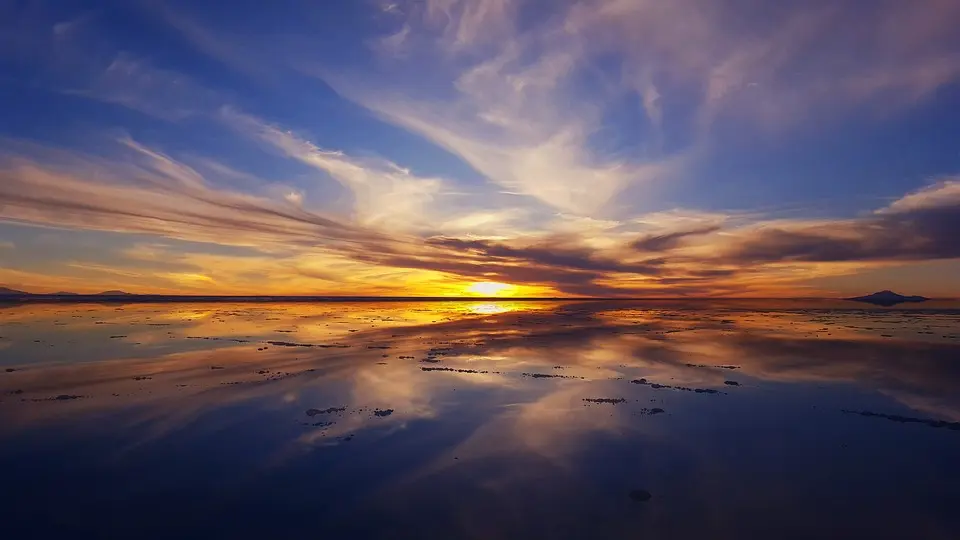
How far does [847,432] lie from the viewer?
13.0 m

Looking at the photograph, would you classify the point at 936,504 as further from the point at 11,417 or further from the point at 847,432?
the point at 11,417

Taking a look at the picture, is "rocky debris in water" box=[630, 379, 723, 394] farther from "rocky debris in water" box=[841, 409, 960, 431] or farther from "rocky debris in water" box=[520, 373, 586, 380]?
"rocky debris in water" box=[841, 409, 960, 431]

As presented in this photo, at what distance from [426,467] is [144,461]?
20.3 feet

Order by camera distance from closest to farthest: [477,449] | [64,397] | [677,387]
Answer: [477,449], [64,397], [677,387]

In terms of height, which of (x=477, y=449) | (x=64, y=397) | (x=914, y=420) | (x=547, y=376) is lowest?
(x=477, y=449)

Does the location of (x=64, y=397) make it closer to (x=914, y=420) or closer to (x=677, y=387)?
(x=677, y=387)

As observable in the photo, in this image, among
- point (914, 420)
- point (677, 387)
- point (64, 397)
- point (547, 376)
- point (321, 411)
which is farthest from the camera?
point (547, 376)

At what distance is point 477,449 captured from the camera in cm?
1177

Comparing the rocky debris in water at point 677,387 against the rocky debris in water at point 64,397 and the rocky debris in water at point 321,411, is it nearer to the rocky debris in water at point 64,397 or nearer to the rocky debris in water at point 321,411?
the rocky debris in water at point 321,411

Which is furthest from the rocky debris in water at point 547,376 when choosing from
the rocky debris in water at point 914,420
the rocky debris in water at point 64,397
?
the rocky debris in water at point 64,397

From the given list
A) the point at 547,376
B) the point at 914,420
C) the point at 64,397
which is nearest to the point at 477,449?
the point at 547,376

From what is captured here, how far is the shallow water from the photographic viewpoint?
8312 millimetres

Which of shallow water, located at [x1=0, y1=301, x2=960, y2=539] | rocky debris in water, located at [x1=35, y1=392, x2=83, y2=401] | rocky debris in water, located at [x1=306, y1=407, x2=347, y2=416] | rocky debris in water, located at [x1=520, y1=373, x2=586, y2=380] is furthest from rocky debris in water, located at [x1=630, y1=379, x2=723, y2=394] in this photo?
rocky debris in water, located at [x1=35, y1=392, x2=83, y2=401]

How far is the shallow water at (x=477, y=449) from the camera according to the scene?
327 inches
